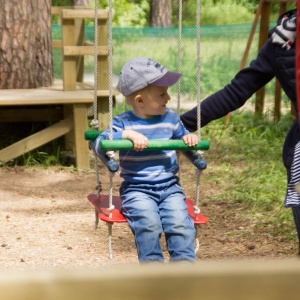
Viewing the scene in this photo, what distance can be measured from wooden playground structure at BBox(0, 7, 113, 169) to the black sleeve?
3179 millimetres

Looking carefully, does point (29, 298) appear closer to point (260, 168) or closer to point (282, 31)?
point (282, 31)

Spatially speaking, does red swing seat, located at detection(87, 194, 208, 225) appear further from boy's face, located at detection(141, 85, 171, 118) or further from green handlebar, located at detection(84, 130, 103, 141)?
boy's face, located at detection(141, 85, 171, 118)

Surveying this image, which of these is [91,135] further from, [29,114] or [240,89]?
[29,114]

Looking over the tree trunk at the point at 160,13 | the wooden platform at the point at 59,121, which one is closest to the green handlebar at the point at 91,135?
the wooden platform at the point at 59,121

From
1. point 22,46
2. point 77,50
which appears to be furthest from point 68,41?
point 22,46

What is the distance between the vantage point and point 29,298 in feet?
2.46

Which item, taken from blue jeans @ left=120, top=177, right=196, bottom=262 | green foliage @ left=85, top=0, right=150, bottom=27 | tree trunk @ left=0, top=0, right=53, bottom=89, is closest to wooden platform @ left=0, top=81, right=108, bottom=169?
tree trunk @ left=0, top=0, right=53, bottom=89

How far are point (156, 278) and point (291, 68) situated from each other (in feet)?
7.88

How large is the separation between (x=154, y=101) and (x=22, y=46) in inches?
162

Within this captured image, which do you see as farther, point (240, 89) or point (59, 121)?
point (59, 121)

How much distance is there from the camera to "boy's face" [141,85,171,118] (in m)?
3.56

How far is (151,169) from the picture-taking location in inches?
138

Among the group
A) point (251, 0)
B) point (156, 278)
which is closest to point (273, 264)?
point (156, 278)

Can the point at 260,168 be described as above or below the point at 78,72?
below
